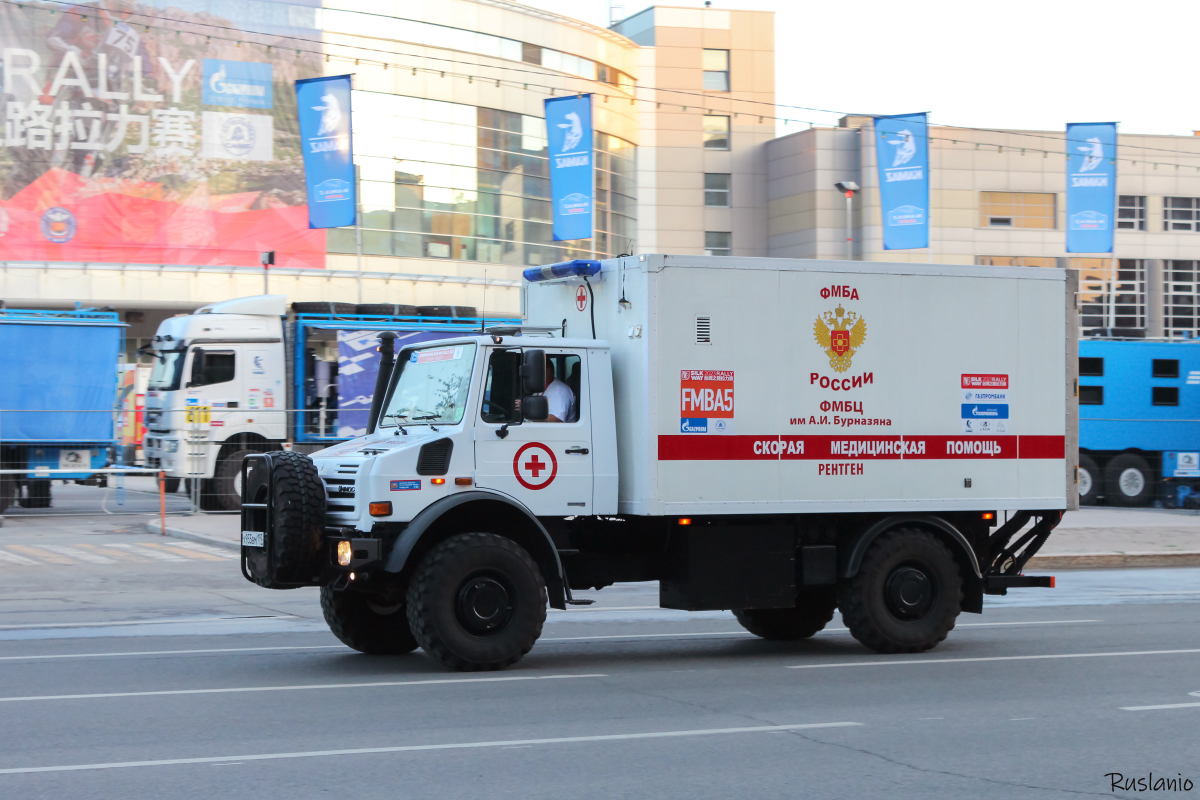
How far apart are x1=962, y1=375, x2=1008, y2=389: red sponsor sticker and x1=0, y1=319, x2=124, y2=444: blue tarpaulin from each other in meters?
17.9

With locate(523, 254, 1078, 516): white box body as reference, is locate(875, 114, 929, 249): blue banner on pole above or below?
above

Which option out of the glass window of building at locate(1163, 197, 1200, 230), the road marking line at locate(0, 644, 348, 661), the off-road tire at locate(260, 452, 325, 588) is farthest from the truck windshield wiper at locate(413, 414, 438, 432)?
the glass window of building at locate(1163, 197, 1200, 230)

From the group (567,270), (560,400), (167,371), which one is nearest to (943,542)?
(560,400)

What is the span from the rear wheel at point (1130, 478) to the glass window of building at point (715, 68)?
41.0 metres

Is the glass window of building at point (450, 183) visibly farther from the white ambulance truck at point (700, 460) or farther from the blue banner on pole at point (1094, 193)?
the white ambulance truck at point (700, 460)

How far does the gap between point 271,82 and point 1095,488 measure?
30870 millimetres

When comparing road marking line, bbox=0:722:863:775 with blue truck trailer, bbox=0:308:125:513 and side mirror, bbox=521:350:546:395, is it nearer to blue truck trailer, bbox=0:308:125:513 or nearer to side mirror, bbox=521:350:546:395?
side mirror, bbox=521:350:546:395

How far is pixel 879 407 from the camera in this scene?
1097 centimetres

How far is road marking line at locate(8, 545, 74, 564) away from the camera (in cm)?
1788

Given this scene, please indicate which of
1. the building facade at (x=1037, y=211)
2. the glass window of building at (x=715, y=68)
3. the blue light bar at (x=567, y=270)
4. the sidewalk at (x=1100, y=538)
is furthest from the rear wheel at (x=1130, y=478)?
the glass window of building at (x=715, y=68)

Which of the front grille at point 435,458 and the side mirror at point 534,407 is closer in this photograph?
the front grille at point 435,458

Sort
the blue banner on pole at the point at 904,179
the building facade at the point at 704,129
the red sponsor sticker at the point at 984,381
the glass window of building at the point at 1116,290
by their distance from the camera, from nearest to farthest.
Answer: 1. the red sponsor sticker at the point at 984,381
2. the blue banner on pole at the point at 904,179
3. the glass window of building at the point at 1116,290
4. the building facade at the point at 704,129

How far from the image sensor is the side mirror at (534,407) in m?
10.1

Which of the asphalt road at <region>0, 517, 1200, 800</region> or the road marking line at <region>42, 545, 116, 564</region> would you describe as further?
the road marking line at <region>42, 545, 116, 564</region>
